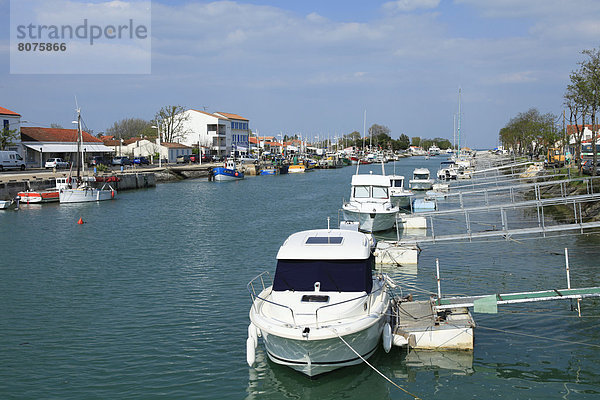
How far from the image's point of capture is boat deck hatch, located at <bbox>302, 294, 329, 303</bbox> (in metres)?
13.9

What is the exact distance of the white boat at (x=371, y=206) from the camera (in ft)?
110

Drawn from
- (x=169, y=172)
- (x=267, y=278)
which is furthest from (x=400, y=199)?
(x=169, y=172)

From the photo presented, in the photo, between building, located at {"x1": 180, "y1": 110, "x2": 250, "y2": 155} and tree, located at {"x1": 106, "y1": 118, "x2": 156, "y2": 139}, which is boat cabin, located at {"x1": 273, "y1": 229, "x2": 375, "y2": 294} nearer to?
building, located at {"x1": 180, "y1": 110, "x2": 250, "y2": 155}

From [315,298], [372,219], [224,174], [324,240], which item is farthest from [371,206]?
[224,174]

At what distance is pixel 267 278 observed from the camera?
24.0m

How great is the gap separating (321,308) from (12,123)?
82813 millimetres

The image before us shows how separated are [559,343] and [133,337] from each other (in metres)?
13.0

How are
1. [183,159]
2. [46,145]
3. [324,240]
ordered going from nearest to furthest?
[324,240], [46,145], [183,159]

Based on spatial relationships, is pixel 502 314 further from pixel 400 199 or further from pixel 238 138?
pixel 238 138

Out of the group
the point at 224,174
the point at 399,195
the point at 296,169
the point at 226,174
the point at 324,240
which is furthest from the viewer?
the point at 296,169

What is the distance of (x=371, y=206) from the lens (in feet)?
112

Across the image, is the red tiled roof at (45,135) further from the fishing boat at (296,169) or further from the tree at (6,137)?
the fishing boat at (296,169)

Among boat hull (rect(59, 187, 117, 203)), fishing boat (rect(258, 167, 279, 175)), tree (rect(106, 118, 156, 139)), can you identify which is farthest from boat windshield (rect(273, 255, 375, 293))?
tree (rect(106, 118, 156, 139))

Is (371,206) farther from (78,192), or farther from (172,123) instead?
(172,123)
